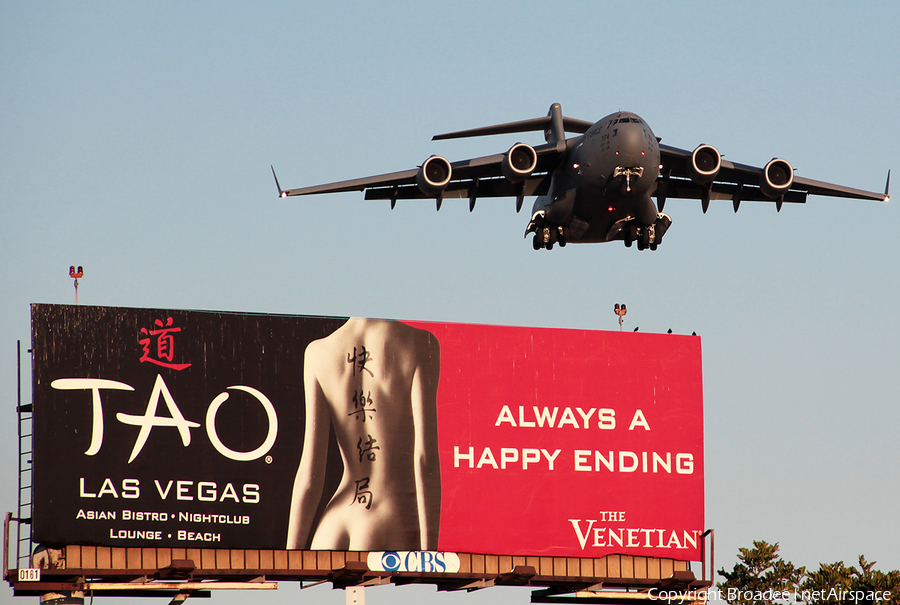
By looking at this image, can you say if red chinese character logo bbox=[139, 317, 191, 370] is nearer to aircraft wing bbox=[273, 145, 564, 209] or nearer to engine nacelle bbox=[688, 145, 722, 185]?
aircraft wing bbox=[273, 145, 564, 209]

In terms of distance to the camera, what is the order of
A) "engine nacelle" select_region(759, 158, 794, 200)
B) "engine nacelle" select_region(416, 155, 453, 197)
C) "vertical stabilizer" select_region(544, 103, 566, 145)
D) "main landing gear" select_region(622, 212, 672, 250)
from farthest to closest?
"vertical stabilizer" select_region(544, 103, 566, 145)
"main landing gear" select_region(622, 212, 672, 250)
"engine nacelle" select_region(759, 158, 794, 200)
"engine nacelle" select_region(416, 155, 453, 197)

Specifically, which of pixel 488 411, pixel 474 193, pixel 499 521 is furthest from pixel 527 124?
pixel 499 521

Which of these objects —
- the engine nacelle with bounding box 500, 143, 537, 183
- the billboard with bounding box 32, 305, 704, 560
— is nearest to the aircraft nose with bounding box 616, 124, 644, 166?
the engine nacelle with bounding box 500, 143, 537, 183

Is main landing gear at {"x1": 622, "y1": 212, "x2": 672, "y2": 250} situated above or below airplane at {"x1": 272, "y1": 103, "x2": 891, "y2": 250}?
below

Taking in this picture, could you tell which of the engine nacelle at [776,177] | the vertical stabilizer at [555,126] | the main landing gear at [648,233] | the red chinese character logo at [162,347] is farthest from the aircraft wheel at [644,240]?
the red chinese character logo at [162,347]

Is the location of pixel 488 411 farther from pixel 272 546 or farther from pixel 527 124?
pixel 527 124

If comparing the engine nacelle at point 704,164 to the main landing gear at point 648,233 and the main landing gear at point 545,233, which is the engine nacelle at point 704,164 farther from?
the main landing gear at point 545,233

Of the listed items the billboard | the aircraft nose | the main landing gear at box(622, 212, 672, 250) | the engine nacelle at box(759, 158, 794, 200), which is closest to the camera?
the billboard
